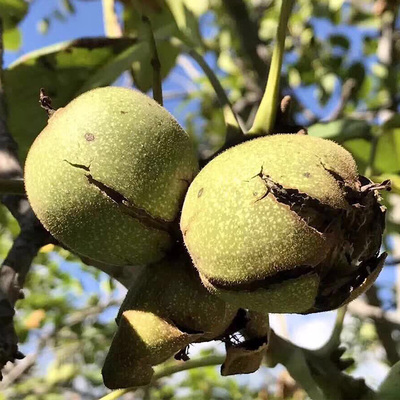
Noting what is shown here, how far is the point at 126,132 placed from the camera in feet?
3.29

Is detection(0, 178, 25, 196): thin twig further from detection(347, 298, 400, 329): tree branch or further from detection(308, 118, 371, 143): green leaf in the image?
detection(347, 298, 400, 329): tree branch

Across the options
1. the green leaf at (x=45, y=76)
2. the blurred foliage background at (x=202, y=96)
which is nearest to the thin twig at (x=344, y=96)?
the blurred foliage background at (x=202, y=96)

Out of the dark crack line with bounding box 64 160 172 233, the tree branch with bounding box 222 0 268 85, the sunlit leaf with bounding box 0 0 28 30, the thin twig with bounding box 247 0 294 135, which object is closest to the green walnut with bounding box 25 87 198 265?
the dark crack line with bounding box 64 160 172 233

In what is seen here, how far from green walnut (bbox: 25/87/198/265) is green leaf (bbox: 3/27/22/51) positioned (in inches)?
65.9

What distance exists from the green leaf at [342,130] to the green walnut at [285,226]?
89 centimetres

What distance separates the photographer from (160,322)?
984mm

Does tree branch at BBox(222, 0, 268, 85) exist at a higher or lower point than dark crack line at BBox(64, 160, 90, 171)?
lower

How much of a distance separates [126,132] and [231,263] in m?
0.29

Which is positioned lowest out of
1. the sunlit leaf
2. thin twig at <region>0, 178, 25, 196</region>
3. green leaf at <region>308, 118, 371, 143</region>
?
green leaf at <region>308, 118, 371, 143</region>

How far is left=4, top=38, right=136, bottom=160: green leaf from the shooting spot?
1.84 metres

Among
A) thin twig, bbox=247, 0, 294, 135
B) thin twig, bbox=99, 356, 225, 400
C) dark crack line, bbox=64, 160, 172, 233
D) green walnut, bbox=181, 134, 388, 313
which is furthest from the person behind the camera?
thin twig, bbox=99, 356, 225, 400

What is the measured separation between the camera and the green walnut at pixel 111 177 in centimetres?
97

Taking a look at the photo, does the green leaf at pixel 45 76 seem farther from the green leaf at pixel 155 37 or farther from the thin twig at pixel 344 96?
the thin twig at pixel 344 96

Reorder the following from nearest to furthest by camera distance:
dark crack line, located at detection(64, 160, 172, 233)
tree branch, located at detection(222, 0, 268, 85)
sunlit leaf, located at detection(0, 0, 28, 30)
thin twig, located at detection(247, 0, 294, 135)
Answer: dark crack line, located at detection(64, 160, 172, 233), thin twig, located at detection(247, 0, 294, 135), sunlit leaf, located at detection(0, 0, 28, 30), tree branch, located at detection(222, 0, 268, 85)
